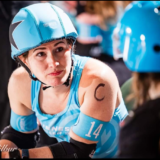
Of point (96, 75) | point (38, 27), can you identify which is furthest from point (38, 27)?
point (96, 75)

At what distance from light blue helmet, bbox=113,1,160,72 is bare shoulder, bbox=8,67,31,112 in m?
0.54

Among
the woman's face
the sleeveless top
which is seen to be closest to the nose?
the woman's face

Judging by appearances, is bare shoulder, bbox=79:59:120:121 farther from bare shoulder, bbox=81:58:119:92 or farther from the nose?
the nose

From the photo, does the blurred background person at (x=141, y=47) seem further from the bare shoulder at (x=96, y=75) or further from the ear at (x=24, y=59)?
the ear at (x=24, y=59)

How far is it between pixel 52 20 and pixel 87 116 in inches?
17.6

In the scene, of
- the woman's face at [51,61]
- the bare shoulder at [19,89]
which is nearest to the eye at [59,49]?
the woman's face at [51,61]

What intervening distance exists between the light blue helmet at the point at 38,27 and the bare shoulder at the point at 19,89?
20 cm

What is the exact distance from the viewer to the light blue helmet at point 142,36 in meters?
1.41

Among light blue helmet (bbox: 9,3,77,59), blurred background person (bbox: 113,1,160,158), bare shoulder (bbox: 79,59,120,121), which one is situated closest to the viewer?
light blue helmet (bbox: 9,3,77,59)

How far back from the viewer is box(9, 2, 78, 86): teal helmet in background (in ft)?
3.83

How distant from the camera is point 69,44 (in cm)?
129

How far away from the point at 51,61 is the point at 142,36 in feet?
1.64

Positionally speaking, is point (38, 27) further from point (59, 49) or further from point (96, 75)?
point (96, 75)

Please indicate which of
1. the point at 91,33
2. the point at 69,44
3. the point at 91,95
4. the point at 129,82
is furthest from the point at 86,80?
the point at 91,33
